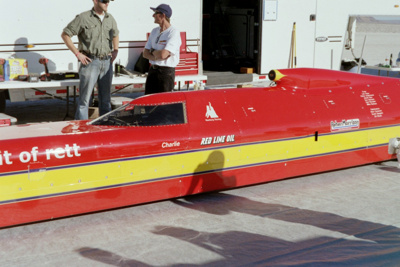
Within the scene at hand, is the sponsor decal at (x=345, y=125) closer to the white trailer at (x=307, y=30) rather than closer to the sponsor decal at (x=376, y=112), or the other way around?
the sponsor decal at (x=376, y=112)

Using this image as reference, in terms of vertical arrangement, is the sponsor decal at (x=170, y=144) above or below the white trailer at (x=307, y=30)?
below

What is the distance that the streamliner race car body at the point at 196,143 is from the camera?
5062 millimetres

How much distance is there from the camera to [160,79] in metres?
7.69

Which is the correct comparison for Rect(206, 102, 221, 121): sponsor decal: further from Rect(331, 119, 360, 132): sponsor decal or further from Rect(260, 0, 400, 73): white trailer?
Rect(260, 0, 400, 73): white trailer

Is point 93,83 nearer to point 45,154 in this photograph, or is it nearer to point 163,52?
point 163,52

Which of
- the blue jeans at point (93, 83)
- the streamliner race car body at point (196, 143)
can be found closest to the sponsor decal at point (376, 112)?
the streamliner race car body at point (196, 143)

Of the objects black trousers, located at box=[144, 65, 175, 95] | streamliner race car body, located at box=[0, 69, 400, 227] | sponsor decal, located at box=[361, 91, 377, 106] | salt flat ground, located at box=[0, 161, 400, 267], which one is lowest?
salt flat ground, located at box=[0, 161, 400, 267]

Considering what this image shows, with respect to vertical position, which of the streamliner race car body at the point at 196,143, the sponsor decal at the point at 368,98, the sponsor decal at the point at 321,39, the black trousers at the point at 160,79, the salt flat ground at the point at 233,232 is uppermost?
the sponsor decal at the point at 321,39

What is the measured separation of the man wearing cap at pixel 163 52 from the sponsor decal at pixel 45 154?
8.84 feet

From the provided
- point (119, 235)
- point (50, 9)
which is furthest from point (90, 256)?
point (50, 9)

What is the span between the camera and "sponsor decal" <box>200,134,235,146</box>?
585 cm

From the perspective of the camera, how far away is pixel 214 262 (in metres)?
4.48

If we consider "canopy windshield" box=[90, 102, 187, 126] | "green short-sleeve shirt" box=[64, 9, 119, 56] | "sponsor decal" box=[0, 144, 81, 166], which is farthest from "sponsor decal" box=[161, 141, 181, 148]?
"green short-sleeve shirt" box=[64, 9, 119, 56]

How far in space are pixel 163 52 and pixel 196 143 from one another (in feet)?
7.04
